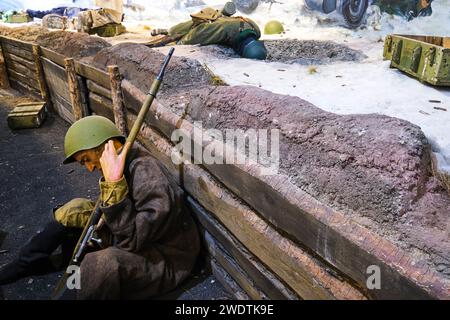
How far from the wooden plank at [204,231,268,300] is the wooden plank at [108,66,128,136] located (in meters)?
2.19

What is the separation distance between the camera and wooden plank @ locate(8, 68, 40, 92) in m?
8.54

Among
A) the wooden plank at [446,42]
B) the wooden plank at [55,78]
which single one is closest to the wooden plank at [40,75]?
the wooden plank at [55,78]

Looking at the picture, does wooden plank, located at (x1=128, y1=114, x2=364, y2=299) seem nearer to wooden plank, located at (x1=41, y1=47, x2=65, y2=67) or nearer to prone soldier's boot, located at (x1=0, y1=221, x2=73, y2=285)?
prone soldier's boot, located at (x1=0, y1=221, x2=73, y2=285)

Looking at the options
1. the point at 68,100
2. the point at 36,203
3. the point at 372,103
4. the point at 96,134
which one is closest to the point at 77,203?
the point at 96,134

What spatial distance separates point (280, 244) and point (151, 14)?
18.8 metres

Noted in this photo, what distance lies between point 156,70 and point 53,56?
3607 millimetres

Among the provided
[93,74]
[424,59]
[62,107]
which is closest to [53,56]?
[62,107]

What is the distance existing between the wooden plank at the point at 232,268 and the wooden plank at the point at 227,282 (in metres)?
0.04

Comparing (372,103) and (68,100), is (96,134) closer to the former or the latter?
(372,103)

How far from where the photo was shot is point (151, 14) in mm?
18875

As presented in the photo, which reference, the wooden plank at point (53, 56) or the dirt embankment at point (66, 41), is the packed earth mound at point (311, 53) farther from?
the wooden plank at point (53, 56)

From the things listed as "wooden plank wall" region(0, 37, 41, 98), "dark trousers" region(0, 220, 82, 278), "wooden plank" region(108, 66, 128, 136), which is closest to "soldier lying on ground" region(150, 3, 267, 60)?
"wooden plank" region(108, 66, 128, 136)

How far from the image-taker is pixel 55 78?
7.05 m
